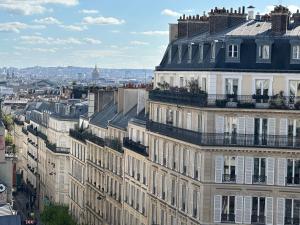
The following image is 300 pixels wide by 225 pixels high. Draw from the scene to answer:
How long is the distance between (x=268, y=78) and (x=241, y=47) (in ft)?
8.37

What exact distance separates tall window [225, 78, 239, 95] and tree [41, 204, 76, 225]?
33.8m

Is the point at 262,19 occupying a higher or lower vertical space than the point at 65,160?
higher

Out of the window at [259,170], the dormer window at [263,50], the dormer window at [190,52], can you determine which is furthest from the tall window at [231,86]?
the dormer window at [190,52]

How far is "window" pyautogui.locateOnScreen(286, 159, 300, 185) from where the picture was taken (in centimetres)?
5100

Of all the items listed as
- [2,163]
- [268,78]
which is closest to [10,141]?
[2,163]

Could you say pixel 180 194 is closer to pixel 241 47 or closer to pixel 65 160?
pixel 241 47

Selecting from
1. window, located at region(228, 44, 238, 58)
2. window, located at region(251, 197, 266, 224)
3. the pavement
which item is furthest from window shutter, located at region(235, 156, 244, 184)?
the pavement

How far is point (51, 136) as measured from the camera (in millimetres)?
109625

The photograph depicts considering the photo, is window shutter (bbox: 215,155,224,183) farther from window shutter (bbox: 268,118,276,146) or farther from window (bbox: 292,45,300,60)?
window (bbox: 292,45,300,60)

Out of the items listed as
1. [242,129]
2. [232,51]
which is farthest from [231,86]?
[242,129]

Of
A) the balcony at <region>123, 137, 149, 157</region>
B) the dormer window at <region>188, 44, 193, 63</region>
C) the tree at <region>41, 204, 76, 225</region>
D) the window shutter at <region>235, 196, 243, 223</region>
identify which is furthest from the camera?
the tree at <region>41, 204, 76, 225</region>

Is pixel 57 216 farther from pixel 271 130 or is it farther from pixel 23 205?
pixel 23 205

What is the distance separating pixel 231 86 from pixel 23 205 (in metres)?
78.7

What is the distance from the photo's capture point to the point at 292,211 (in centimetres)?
5109
